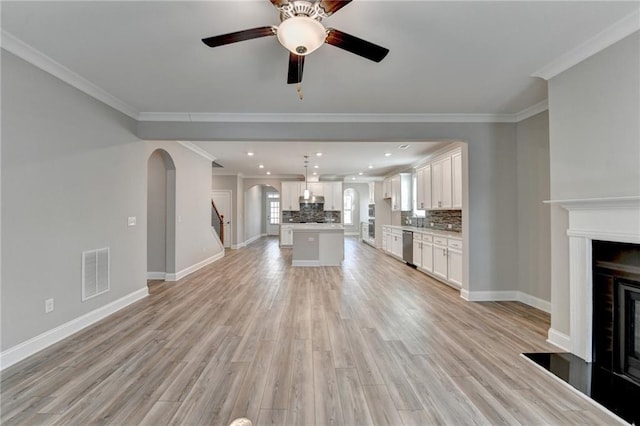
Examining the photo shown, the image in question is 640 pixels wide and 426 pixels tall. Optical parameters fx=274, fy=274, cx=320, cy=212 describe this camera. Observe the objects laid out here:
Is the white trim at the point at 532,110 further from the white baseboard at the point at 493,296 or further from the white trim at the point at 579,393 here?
the white trim at the point at 579,393

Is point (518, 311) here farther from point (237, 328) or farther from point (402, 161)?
point (402, 161)

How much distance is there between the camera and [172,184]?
5.31 metres

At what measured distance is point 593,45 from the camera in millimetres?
2338

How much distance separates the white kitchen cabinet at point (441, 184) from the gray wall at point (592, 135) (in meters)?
2.49

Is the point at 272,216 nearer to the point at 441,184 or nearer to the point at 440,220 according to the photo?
the point at 440,220

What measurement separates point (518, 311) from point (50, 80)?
5.97m

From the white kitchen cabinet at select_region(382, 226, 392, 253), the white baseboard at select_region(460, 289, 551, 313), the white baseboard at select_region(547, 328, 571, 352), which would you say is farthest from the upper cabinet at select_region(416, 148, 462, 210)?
the white baseboard at select_region(547, 328, 571, 352)

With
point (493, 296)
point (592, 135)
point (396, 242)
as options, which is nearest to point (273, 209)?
point (396, 242)

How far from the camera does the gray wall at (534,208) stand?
3631mm

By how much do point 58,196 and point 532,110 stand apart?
228 inches

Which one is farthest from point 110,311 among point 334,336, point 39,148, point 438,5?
point 438,5

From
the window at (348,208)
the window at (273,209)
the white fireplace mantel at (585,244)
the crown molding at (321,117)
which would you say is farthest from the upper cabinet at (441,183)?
the window at (273,209)

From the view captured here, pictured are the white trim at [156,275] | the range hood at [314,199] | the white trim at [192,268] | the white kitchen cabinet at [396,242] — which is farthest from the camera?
the range hood at [314,199]

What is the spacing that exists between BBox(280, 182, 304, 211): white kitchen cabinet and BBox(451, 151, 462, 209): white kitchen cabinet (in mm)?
5839
